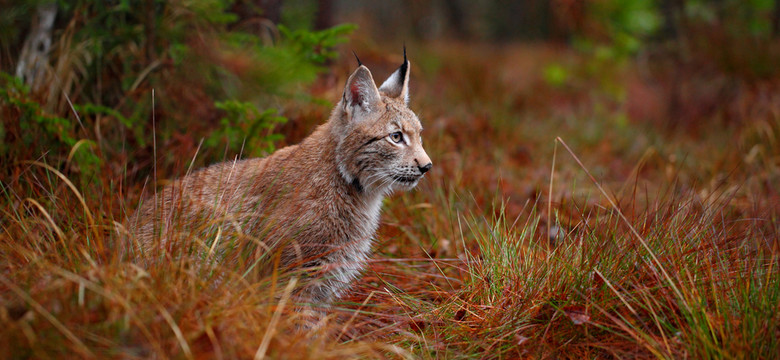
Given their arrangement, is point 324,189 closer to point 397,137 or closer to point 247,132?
point 397,137

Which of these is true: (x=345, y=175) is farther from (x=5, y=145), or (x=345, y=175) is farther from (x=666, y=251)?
(x=5, y=145)

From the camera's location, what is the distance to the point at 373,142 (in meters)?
→ 4.28

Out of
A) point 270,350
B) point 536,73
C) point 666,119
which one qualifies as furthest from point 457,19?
point 270,350

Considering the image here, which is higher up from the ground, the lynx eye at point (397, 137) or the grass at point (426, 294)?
the lynx eye at point (397, 137)

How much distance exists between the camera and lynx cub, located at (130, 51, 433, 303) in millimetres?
3908

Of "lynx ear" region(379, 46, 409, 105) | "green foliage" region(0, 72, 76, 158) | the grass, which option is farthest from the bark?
"lynx ear" region(379, 46, 409, 105)

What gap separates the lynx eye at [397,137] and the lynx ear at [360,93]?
0.85 feet

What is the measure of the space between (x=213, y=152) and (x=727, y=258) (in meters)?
4.08

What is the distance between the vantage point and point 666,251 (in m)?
3.63

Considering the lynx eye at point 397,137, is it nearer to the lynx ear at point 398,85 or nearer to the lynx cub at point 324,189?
the lynx cub at point 324,189

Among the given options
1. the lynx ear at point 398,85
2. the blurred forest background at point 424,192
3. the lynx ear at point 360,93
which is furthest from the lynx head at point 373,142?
the blurred forest background at point 424,192

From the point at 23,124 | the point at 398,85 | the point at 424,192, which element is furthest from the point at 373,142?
the point at 23,124

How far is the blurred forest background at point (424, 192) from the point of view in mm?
2943

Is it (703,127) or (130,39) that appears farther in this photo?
(703,127)
